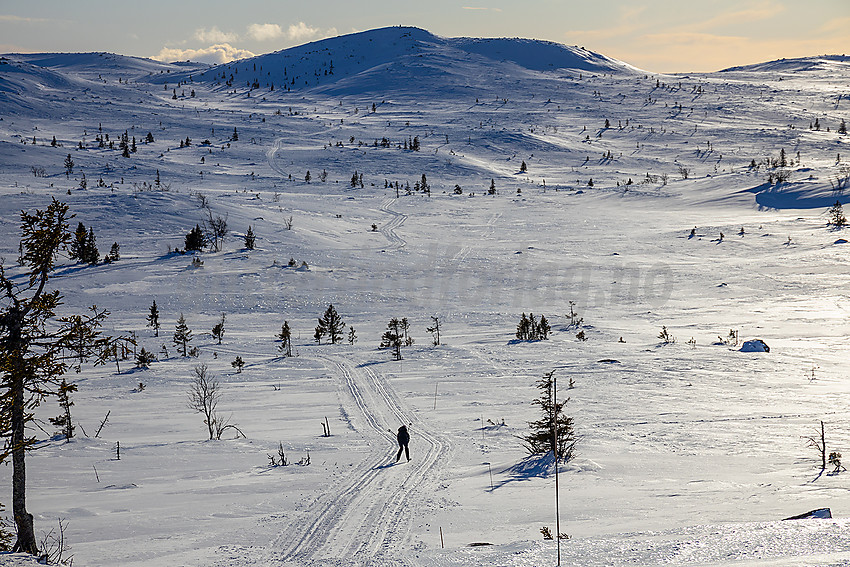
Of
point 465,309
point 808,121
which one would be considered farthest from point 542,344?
point 808,121

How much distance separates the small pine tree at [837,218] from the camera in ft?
106

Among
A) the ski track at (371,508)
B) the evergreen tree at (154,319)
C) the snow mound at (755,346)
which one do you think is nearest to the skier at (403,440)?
the ski track at (371,508)

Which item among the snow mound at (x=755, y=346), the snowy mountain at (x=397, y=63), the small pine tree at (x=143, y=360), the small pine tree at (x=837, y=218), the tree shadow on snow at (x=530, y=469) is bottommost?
the small pine tree at (x=143, y=360)

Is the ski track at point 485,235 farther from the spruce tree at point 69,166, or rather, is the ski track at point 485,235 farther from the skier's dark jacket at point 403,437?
the spruce tree at point 69,166

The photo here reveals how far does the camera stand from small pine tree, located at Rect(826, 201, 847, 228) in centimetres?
3228

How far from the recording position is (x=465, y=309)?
2430cm

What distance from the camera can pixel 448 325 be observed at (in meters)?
22.5

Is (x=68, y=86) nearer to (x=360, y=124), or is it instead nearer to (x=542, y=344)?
(x=360, y=124)

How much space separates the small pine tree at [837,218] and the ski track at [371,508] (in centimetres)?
2834

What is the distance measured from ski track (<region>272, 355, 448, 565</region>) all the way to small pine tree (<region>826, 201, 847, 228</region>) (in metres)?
28.3

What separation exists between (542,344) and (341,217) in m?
18.9

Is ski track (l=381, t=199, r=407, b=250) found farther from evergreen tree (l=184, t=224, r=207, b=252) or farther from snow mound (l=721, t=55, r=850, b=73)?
snow mound (l=721, t=55, r=850, b=73)

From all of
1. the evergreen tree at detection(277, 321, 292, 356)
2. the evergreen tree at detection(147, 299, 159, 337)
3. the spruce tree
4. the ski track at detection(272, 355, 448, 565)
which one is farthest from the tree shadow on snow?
the spruce tree

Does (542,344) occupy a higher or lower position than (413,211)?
lower
